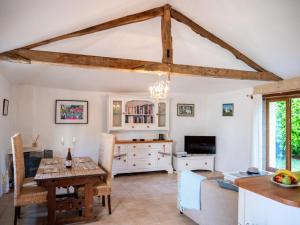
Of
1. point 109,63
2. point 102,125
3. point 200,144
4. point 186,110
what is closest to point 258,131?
point 200,144

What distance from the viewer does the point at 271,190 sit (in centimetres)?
143

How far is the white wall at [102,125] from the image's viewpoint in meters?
5.12

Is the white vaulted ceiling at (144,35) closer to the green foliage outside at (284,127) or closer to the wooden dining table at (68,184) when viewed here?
the green foliage outside at (284,127)

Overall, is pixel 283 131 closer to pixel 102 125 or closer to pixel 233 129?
pixel 233 129

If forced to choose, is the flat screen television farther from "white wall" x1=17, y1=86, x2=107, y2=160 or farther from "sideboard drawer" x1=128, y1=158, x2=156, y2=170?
"white wall" x1=17, y1=86, x2=107, y2=160

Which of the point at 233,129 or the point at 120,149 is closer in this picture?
the point at 120,149

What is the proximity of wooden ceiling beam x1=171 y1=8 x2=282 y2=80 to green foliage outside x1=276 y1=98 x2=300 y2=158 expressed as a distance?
576 millimetres

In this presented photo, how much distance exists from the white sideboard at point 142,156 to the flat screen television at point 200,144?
1.70 ft

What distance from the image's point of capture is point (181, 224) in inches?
119

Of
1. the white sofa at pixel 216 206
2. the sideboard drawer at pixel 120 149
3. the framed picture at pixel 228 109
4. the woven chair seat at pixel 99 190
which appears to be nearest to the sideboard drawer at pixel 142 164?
the sideboard drawer at pixel 120 149

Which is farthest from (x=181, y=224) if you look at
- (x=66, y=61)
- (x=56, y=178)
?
(x=66, y=61)

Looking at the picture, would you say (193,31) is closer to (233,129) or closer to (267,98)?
(267,98)

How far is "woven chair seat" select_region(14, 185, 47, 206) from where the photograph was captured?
9.05 feet

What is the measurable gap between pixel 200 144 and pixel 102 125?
8.28ft
